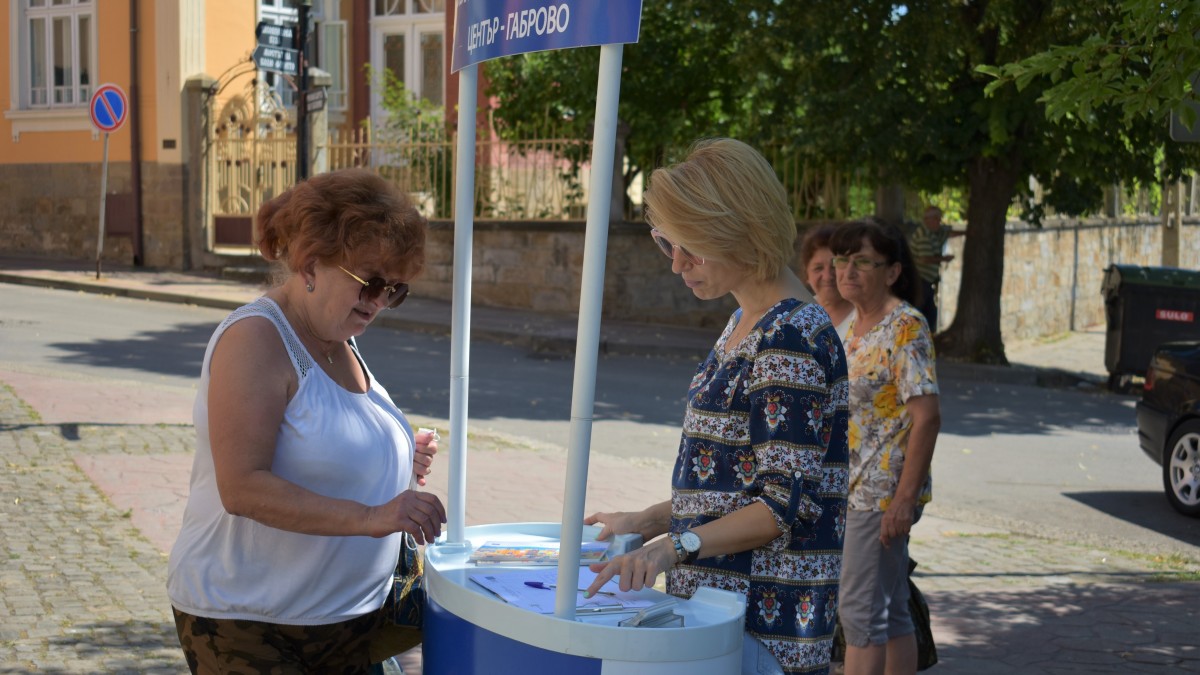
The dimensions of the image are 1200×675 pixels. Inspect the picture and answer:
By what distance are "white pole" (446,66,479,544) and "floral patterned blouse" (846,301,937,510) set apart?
159 cm

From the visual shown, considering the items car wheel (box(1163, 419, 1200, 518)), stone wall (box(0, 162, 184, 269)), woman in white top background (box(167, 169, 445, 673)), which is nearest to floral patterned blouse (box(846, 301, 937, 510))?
woman in white top background (box(167, 169, 445, 673))

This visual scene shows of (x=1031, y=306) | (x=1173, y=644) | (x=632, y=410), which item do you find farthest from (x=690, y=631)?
(x=1031, y=306)

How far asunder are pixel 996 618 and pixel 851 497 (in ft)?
7.04

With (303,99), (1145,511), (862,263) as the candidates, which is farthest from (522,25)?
(303,99)

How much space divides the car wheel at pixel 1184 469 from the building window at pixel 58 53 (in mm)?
20316

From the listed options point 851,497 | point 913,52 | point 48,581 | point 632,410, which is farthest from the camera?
point 913,52

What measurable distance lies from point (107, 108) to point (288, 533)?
19.1 meters

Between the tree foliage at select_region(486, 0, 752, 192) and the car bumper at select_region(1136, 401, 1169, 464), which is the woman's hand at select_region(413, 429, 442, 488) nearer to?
the car bumper at select_region(1136, 401, 1169, 464)

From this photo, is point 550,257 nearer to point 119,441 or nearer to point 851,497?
point 119,441

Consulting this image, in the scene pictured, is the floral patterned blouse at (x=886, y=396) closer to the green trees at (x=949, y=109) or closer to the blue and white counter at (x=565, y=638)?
the blue and white counter at (x=565, y=638)

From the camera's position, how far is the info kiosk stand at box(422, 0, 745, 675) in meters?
2.32

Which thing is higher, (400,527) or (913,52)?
(913,52)

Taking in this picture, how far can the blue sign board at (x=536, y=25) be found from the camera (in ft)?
7.94

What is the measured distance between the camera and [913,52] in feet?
49.0
